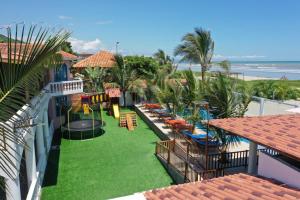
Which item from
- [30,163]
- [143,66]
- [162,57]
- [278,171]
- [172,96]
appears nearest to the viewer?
[278,171]

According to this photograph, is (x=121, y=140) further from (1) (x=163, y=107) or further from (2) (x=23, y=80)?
(2) (x=23, y=80)

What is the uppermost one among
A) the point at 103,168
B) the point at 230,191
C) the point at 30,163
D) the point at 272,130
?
the point at 272,130

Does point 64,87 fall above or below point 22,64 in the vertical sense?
below

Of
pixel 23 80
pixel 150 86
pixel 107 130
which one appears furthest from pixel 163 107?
pixel 23 80

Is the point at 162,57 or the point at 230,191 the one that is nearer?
the point at 230,191

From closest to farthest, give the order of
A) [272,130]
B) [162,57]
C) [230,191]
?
1. [230,191]
2. [272,130]
3. [162,57]

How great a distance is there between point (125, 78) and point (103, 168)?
17.2m

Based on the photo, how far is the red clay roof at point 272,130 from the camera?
8.17m

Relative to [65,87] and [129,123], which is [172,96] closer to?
[129,123]

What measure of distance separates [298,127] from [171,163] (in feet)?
22.4

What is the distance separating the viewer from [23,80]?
2.84 metres

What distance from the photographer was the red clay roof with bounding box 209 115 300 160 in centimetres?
817

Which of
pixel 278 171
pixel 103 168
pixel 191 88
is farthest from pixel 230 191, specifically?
pixel 191 88

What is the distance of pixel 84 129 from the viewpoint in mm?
20750
